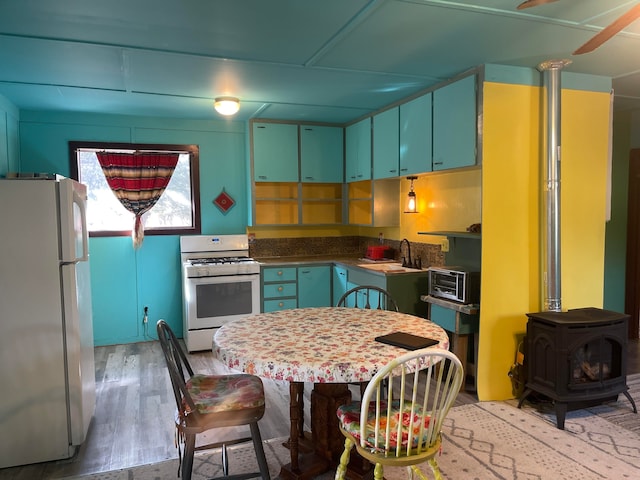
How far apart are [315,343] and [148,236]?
3414mm

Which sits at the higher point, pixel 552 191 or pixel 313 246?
pixel 552 191

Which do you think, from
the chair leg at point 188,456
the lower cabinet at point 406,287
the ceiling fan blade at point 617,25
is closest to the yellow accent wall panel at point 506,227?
the lower cabinet at point 406,287

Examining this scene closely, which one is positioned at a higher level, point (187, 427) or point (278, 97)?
point (278, 97)

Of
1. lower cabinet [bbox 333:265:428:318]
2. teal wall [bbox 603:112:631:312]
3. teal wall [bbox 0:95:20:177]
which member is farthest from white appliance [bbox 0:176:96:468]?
teal wall [bbox 603:112:631:312]

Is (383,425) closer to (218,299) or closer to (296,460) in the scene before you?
(296,460)

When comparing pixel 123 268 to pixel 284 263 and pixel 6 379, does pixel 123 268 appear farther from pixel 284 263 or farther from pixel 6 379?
pixel 6 379

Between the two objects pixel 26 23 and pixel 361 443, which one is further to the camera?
pixel 26 23

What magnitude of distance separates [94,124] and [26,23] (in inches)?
95.6

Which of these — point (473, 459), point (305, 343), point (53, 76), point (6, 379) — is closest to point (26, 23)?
point (53, 76)

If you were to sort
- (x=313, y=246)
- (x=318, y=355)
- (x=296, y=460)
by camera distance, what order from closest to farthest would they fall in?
(x=318, y=355)
(x=296, y=460)
(x=313, y=246)

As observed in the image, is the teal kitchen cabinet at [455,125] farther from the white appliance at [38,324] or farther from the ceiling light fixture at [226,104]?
the white appliance at [38,324]

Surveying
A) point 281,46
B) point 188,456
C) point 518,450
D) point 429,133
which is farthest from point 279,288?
point 188,456

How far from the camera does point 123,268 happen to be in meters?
4.88

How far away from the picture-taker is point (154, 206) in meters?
5.04
